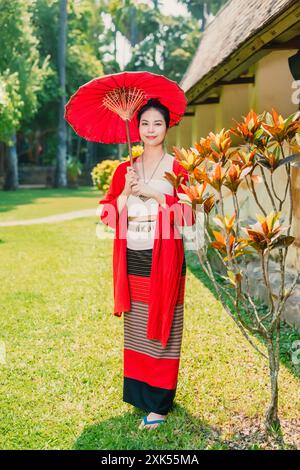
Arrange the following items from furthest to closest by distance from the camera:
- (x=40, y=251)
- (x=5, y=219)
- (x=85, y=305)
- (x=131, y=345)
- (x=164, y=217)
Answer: (x=5, y=219) < (x=40, y=251) < (x=85, y=305) < (x=131, y=345) < (x=164, y=217)

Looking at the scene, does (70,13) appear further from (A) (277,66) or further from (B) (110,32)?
(A) (277,66)

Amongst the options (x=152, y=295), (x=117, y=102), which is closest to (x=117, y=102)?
(x=117, y=102)

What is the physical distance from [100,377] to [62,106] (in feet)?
86.0

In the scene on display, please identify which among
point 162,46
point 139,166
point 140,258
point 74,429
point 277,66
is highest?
point 162,46

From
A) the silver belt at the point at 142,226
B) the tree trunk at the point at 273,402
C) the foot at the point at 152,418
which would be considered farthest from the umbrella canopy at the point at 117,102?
the foot at the point at 152,418

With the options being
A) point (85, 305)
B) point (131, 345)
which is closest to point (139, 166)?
point (131, 345)

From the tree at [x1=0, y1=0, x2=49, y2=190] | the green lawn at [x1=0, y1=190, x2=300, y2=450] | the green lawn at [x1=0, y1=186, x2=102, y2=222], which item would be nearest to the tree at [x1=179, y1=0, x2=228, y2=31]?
the tree at [x1=0, y1=0, x2=49, y2=190]

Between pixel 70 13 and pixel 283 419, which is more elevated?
pixel 70 13

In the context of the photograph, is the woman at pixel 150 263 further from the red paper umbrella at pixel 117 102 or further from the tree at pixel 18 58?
the tree at pixel 18 58

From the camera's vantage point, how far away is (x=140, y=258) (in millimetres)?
3488

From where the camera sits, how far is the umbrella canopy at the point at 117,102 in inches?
130

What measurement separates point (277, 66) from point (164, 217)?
13.1 feet

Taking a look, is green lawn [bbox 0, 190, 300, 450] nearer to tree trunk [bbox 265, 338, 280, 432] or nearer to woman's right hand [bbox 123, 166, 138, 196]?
tree trunk [bbox 265, 338, 280, 432]

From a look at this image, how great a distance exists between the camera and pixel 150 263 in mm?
3455
